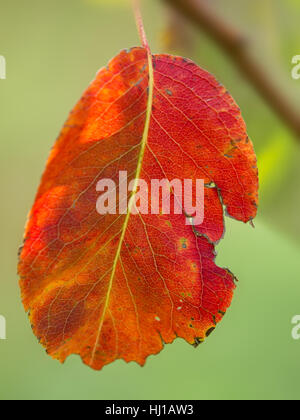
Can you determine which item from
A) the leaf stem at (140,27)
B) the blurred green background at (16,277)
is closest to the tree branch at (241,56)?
the leaf stem at (140,27)

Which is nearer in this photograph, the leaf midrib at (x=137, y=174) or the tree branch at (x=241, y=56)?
the leaf midrib at (x=137, y=174)

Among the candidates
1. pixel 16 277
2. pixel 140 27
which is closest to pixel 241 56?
pixel 140 27

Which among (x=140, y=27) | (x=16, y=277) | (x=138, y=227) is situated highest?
(x=16, y=277)

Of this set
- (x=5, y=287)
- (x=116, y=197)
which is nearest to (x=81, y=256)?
(x=116, y=197)

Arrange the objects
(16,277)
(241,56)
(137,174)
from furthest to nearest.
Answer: (16,277), (241,56), (137,174)

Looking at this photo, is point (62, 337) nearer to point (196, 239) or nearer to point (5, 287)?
point (196, 239)

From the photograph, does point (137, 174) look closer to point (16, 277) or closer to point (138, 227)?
point (138, 227)

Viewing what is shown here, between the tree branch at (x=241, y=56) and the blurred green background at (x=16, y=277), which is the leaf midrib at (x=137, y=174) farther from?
the blurred green background at (x=16, y=277)
